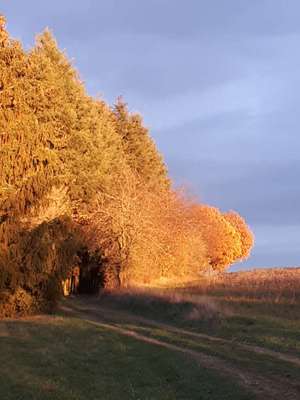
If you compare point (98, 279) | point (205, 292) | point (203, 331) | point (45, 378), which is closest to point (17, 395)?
point (45, 378)

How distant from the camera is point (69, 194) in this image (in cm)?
4247

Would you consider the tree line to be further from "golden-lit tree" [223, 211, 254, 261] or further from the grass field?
"golden-lit tree" [223, 211, 254, 261]

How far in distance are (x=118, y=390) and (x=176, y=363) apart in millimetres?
2867

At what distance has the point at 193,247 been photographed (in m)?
54.5

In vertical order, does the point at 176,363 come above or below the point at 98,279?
below

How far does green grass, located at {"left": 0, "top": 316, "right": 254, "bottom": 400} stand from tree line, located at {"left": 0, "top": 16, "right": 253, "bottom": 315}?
6.45 metres

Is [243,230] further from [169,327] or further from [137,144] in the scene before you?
[169,327]

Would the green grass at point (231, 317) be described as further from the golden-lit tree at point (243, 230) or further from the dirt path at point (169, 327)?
the golden-lit tree at point (243, 230)

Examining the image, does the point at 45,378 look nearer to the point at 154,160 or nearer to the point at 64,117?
the point at 64,117

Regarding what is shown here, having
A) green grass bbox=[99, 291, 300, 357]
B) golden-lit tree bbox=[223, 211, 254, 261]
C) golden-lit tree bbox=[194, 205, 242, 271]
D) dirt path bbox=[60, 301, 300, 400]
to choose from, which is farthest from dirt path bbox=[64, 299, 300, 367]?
golden-lit tree bbox=[223, 211, 254, 261]

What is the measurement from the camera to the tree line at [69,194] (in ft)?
88.0

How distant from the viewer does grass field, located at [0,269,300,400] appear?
1281 centimetres

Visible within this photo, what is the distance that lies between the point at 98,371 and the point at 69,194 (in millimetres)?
28420

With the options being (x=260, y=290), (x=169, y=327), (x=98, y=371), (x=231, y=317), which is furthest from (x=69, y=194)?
(x=98, y=371)
